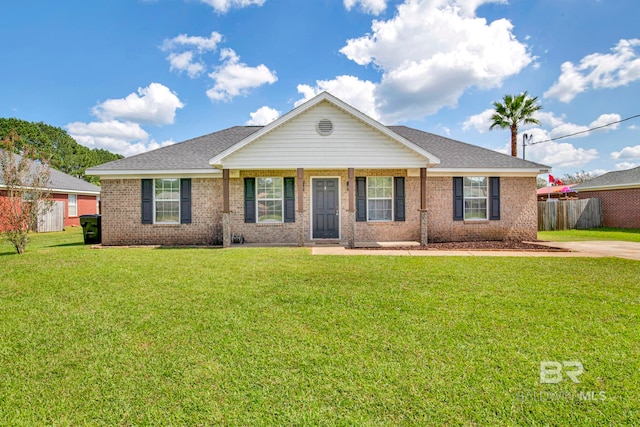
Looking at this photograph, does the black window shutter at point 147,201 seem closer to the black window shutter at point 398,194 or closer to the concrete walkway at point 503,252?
the concrete walkway at point 503,252

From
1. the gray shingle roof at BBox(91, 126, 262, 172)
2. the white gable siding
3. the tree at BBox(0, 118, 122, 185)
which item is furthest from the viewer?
the tree at BBox(0, 118, 122, 185)

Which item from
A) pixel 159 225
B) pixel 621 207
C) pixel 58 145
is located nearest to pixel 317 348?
pixel 159 225

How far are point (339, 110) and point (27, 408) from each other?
1042 cm

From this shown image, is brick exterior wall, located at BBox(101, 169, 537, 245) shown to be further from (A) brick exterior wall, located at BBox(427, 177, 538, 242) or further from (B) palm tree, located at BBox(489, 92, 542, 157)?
(B) palm tree, located at BBox(489, 92, 542, 157)

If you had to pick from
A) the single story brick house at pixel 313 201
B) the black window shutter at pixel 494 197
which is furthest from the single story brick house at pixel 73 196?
the black window shutter at pixel 494 197

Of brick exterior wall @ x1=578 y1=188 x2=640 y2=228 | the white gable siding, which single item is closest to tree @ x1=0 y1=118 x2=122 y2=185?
the white gable siding

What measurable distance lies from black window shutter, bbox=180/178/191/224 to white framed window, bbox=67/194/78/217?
53.6 ft

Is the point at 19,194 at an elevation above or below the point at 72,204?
below

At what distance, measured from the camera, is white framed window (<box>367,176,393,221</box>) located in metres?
12.4

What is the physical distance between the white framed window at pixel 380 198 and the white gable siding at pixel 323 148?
1476mm

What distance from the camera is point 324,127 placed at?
1095cm

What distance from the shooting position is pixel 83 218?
12297mm

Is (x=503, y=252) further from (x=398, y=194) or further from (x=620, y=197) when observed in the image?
(x=620, y=197)

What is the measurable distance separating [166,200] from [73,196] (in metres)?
16.3
